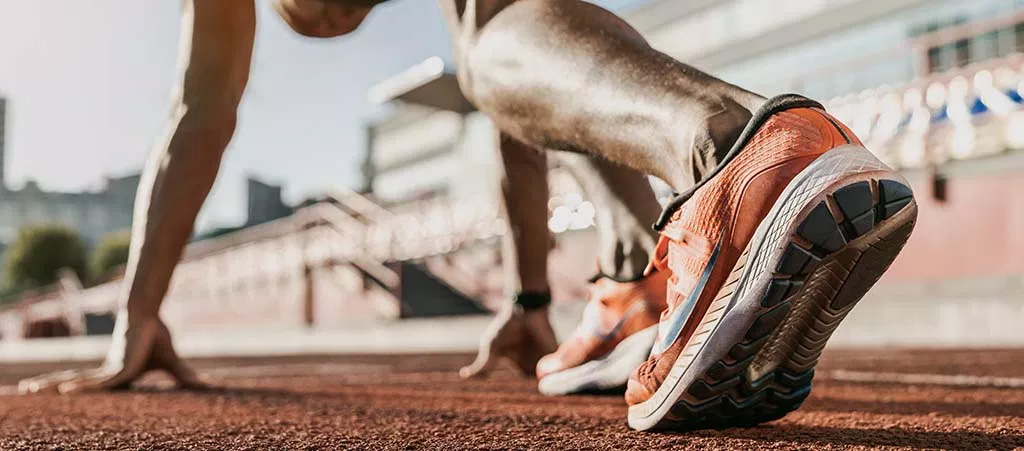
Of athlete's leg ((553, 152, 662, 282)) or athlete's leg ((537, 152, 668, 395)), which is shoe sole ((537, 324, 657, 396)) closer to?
athlete's leg ((537, 152, 668, 395))

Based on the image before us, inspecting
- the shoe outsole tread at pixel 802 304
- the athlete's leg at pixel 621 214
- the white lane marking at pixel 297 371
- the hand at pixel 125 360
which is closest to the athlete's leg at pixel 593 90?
the shoe outsole tread at pixel 802 304

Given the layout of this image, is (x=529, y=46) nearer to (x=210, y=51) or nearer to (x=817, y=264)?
(x=817, y=264)

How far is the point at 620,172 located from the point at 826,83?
8947 mm

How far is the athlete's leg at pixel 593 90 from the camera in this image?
81 centimetres

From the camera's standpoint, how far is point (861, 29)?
18172 millimetres

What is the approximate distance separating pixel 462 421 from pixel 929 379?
1214mm

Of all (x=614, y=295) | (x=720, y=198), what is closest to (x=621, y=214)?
(x=614, y=295)

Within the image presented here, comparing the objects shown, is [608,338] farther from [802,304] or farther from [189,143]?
[189,143]

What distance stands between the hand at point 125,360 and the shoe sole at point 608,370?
76 centimetres

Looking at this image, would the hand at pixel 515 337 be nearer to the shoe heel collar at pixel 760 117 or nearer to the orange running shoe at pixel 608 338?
the orange running shoe at pixel 608 338

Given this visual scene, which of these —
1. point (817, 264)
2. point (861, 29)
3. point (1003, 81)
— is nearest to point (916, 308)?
point (1003, 81)

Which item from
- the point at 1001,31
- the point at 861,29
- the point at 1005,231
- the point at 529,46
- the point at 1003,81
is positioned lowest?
the point at 1005,231

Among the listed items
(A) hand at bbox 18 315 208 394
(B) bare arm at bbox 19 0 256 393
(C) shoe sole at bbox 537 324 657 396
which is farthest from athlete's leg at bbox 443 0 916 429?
(A) hand at bbox 18 315 208 394

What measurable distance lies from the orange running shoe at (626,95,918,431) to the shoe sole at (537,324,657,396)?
14.7 inches
